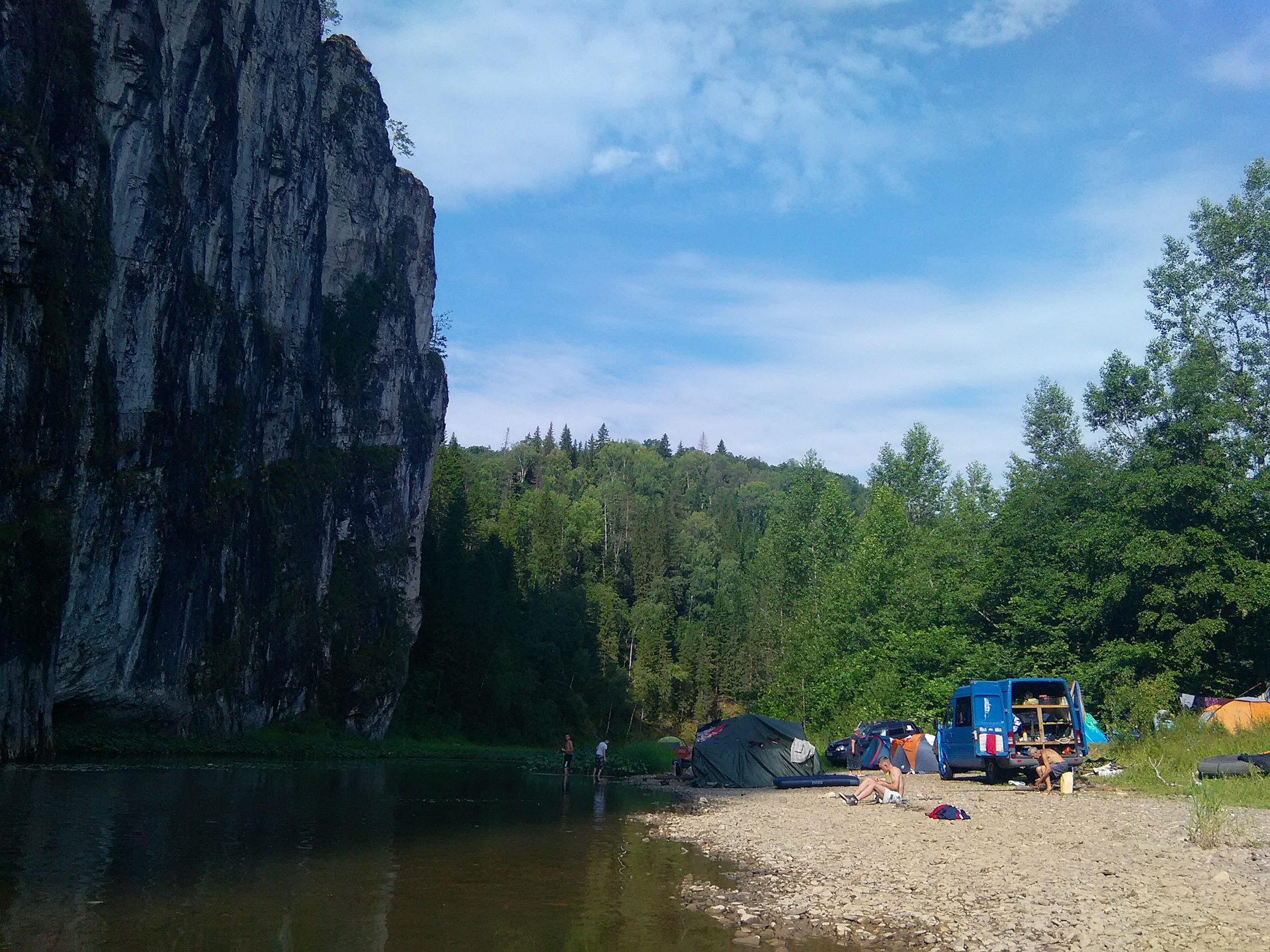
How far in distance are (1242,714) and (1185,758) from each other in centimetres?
514

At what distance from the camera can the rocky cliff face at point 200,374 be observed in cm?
3002

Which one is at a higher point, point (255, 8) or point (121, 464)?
point (255, 8)

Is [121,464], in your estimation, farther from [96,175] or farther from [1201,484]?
[1201,484]

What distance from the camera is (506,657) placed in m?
73.7

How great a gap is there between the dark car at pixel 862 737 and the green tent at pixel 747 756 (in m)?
4.30

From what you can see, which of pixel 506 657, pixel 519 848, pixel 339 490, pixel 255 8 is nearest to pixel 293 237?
pixel 255 8

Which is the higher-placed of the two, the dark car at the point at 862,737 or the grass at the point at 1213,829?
the grass at the point at 1213,829

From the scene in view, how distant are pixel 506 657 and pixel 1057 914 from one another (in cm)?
6640

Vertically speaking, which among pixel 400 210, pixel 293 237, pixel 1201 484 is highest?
pixel 400 210

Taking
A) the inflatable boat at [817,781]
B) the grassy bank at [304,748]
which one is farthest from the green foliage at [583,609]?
the inflatable boat at [817,781]

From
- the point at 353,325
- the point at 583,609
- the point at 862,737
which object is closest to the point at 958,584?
the point at 862,737

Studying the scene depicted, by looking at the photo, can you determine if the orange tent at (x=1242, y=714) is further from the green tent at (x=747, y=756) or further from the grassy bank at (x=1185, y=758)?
the green tent at (x=747, y=756)

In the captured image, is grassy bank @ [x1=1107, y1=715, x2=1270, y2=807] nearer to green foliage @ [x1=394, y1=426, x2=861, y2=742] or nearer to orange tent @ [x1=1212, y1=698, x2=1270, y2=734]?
orange tent @ [x1=1212, y1=698, x2=1270, y2=734]

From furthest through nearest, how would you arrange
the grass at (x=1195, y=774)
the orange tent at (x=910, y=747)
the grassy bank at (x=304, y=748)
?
the grassy bank at (x=304, y=748)
the orange tent at (x=910, y=747)
the grass at (x=1195, y=774)
